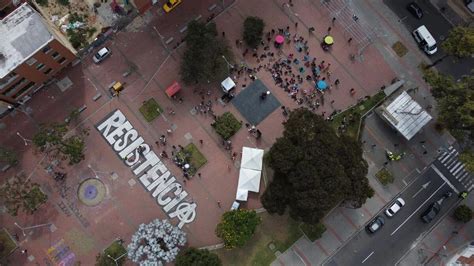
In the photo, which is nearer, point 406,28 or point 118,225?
point 118,225

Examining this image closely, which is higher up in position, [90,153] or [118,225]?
[90,153]

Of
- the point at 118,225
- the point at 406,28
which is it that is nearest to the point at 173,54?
the point at 118,225

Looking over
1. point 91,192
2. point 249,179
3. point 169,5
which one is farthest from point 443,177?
point 91,192

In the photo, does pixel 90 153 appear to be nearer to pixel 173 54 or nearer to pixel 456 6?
pixel 173 54

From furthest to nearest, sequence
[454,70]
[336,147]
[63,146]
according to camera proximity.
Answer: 1. [454,70]
2. [63,146]
3. [336,147]

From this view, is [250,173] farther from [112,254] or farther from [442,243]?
[442,243]
